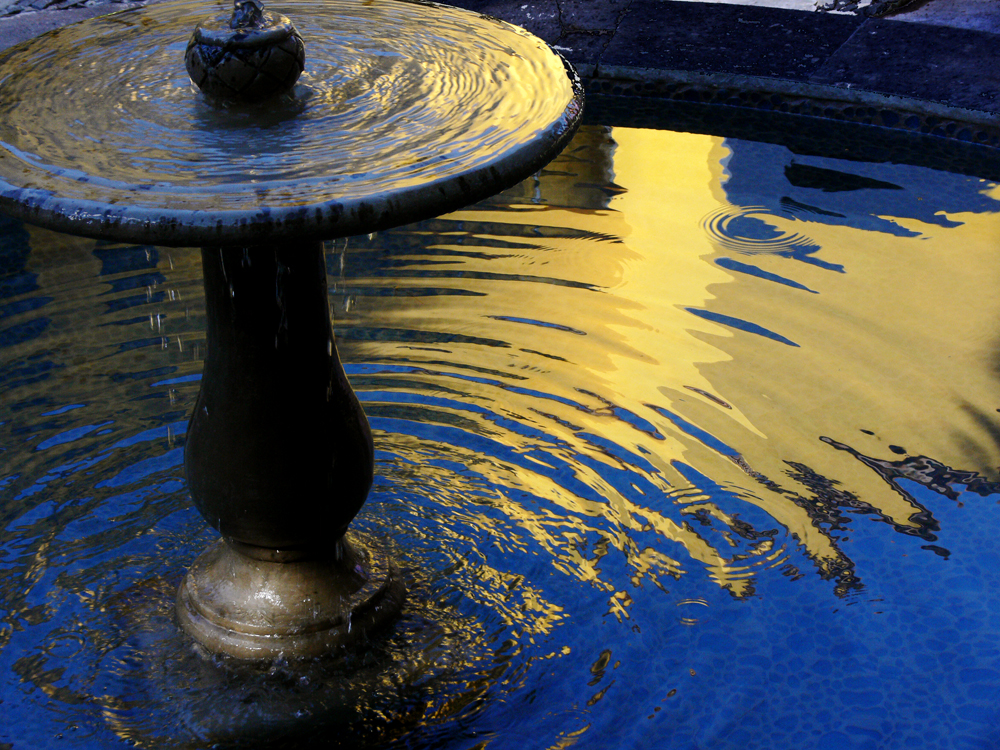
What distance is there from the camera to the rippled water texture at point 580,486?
1972mm

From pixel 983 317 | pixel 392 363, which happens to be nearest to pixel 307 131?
pixel 392 363

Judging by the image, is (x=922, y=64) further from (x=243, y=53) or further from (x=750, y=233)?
(x=243, y=53)

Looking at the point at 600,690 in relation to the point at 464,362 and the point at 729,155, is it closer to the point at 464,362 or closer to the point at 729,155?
the point at 464,362

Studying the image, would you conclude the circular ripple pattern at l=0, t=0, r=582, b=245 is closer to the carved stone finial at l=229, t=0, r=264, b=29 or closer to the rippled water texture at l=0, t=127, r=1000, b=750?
the carved stone finial at l=229, t=0, r=264, b=29

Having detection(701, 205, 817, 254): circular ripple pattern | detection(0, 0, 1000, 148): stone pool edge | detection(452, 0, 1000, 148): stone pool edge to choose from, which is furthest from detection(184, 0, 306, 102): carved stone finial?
detection(452, 0, 1000, 148): stone pool edge

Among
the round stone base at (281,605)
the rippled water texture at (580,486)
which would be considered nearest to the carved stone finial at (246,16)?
the round stone base at (281,605)

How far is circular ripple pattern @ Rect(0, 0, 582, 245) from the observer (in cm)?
141

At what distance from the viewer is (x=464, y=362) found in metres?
3.09

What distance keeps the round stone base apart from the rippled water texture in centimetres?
6

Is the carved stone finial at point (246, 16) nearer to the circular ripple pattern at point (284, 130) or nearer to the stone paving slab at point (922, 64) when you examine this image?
the circular ripple pattern at point (284, 130)

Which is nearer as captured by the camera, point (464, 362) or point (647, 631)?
point (647, 631)

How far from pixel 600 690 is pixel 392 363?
1.39 meters

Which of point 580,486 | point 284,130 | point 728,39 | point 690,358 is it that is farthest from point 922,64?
point 284,130

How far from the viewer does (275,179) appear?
1.50 m
